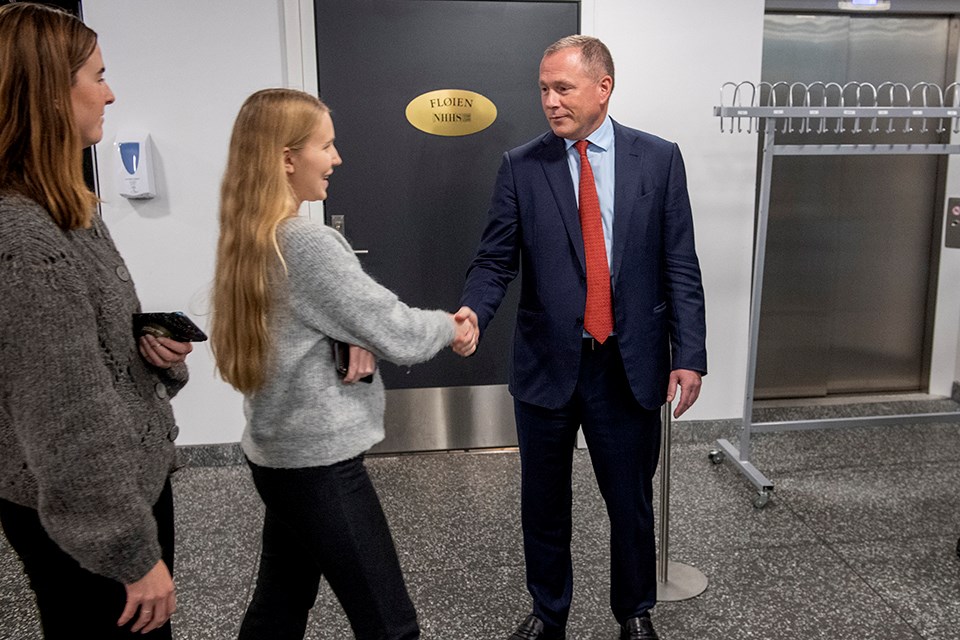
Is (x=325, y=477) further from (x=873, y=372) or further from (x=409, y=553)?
(x=873, y=372)

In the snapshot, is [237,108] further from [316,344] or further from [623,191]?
[316,344]

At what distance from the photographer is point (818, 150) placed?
10.6 feet

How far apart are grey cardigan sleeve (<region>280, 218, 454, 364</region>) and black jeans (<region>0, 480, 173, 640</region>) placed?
1.72ft

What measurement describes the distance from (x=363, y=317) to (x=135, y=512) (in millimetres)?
505

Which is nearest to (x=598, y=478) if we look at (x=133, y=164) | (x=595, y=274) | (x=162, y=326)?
(x=595, y=274)

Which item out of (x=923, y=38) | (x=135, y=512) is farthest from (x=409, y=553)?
(x=923, y=38)

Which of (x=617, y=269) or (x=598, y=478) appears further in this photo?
(x=598, y=478)

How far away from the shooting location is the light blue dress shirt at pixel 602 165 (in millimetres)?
2135

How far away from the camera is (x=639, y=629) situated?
2.22 meters

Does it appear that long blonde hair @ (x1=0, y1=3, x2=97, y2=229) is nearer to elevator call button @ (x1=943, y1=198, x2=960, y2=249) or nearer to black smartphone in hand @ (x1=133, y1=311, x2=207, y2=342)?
black smartphone in hand @ (x1=133, y1=311, x2=207, y2=342)

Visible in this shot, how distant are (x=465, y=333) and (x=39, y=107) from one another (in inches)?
40.5

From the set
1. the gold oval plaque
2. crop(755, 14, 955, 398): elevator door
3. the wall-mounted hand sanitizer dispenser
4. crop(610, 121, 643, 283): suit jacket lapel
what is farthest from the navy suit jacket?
crop(755, 14, 955, 398): elevator door

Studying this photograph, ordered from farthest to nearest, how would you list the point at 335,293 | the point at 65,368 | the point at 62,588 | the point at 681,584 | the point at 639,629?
the point at 681,584
the point at 639,629
the point at 335,293
the point at 62,588
the point at 65,368

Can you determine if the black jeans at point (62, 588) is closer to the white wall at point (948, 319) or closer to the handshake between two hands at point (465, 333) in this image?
the handshake between two hands at point (465, 333)
